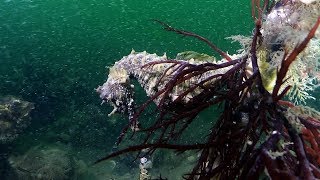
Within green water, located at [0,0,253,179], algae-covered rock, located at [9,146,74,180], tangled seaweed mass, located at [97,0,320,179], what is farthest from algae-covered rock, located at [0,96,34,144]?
tangled seaweed mass, located at [97,0,320,179]

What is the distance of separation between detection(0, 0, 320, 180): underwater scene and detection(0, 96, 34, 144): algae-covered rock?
4 centimetres

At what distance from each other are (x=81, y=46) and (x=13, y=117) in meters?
8.40

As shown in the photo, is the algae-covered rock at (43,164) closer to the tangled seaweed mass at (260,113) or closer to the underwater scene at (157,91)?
the underwater scene at (157,91)

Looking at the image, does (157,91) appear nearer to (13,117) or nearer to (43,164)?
(43,164)

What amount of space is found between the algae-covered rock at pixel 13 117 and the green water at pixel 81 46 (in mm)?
450

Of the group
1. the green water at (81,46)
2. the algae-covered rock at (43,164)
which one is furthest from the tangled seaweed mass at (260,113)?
the green water at (81,46)

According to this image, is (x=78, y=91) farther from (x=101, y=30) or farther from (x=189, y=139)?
(x=101, y=30)

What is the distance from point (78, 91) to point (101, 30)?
8.01 meters

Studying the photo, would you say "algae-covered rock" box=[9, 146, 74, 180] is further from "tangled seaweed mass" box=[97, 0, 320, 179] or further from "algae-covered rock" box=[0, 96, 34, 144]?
"tangled seaweed mass" box=[97, 0, 320, 179]

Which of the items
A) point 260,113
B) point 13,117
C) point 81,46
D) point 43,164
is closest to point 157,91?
point 260,113

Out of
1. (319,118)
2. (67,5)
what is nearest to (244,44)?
(319,118)

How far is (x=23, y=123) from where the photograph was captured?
12.2 meters

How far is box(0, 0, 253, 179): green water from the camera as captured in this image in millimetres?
13383

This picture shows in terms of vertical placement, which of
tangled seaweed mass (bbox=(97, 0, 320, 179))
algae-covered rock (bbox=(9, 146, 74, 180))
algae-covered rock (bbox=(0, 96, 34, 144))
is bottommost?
algae-covered rock (bbox=(9, 146, 74, 180))
